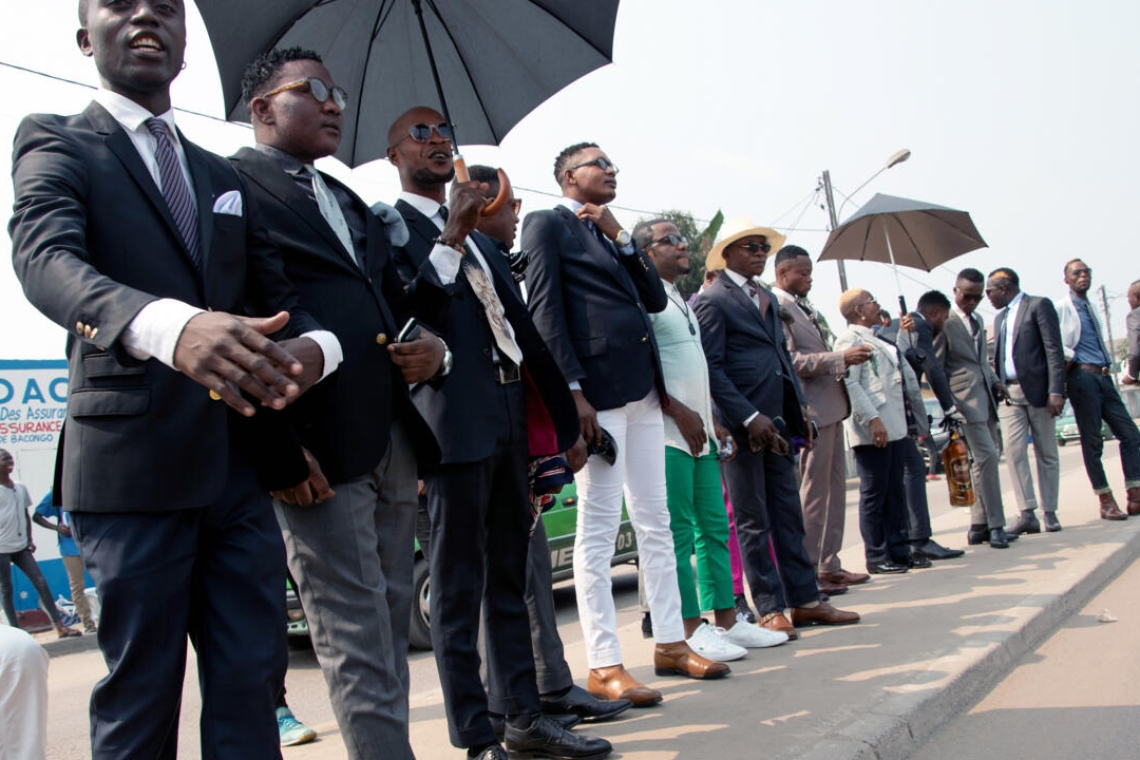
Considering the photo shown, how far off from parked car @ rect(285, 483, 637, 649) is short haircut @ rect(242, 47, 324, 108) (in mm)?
3701

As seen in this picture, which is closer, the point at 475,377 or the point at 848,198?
the point at 475,377

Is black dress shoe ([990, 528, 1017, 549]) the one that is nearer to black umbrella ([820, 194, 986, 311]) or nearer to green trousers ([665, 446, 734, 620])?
A: black umbrella ([820, 194, 986, 311])

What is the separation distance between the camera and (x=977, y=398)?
8617mm

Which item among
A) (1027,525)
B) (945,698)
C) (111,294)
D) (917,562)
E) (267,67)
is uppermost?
(267,67)

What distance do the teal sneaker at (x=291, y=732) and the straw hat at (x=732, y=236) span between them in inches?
138

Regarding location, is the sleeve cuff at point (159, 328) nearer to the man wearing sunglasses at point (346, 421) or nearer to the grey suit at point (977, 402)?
the man wearing sunglasses at point (346, 421)

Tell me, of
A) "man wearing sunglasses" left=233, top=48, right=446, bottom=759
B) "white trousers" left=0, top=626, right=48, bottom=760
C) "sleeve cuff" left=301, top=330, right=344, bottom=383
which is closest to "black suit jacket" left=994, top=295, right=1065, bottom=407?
"man wearing sunglasses" left=233, top=48, right=446, bottom=759

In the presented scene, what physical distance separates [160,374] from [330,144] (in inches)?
44.1

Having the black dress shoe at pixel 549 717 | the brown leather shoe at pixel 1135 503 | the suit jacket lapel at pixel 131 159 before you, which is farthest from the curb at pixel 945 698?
the brown leather shoe at pixel 1135 503

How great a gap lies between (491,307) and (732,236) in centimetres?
299

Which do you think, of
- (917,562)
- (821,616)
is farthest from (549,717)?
(917,562)

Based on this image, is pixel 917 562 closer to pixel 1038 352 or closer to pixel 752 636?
pixel 1038 352

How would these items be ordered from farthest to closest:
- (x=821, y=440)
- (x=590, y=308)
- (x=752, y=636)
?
1. (x=821, y=440)
2. (x=752, y=636)
3. (x=590, y=308)

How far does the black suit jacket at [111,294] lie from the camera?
200cm
